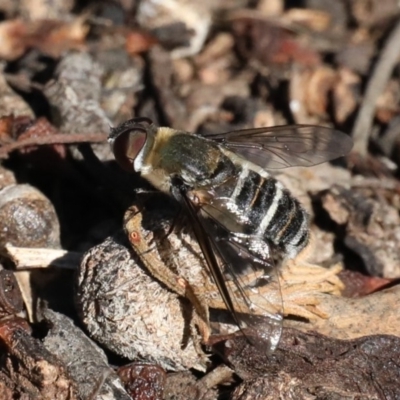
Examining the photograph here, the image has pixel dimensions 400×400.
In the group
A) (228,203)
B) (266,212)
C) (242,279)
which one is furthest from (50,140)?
(242,279)

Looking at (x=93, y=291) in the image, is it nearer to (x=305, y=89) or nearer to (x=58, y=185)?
(x=58, y=185)

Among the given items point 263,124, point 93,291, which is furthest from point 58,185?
point 263,124

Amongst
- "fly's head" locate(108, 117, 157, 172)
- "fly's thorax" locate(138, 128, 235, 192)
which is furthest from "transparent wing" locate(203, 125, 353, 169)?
"fly's head" locate(108, 117, 157, 172)

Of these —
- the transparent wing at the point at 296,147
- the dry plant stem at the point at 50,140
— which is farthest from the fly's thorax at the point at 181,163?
the dry plant stem at the point at 50,140

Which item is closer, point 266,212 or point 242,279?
point 242,279

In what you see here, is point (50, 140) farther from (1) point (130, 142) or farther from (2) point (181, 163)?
(2) point (181, 163)

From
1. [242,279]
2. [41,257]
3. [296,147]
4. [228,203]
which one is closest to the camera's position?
[242,279]

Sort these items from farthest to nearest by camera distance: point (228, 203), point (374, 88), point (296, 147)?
point (374, 88) < point (296, 147) < point (228, 203)
